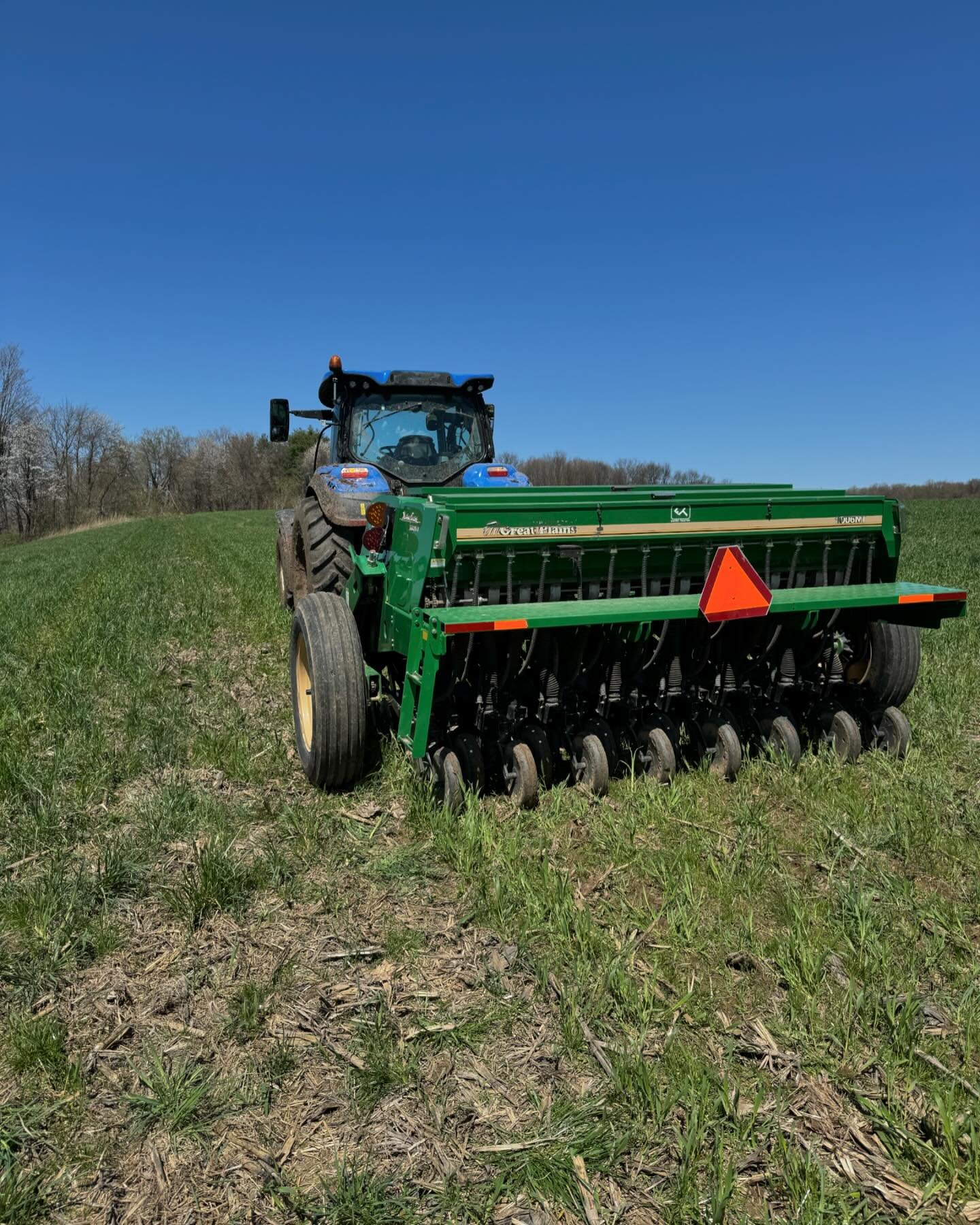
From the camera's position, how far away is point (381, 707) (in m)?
5.53

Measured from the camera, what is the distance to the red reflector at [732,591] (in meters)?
4.02

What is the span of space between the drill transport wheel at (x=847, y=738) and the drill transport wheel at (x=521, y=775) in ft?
5.80

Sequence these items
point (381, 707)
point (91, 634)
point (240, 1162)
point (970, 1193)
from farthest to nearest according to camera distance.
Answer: point (91, 634) < point (381, 707) < point (240, 1162) < point (970, 1193)

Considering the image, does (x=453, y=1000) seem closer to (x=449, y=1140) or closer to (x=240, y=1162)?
(x=449, y=1140)

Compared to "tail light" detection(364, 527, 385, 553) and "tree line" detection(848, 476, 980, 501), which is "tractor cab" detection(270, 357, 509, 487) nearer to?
"tail light" detection(364, 527, 385, 553)

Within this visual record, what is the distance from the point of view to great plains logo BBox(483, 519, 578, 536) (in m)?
3.90

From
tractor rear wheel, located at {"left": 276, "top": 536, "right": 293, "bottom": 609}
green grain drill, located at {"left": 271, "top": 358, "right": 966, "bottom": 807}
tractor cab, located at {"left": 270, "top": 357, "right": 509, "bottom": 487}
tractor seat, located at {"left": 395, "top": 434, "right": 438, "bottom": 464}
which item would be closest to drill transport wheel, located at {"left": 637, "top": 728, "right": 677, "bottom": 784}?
green grain drill, located at {"left": 271, "top": 358, "right": 966, "bottom": 807}

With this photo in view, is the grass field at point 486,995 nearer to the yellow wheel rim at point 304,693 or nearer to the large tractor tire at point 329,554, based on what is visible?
the yellow wheel rim at point 304,693

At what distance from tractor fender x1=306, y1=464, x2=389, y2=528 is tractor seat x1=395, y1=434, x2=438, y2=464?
2.00ft

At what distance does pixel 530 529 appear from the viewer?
3957 millimetres

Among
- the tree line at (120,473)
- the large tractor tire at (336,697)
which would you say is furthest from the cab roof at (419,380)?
the tree line at (120,473)

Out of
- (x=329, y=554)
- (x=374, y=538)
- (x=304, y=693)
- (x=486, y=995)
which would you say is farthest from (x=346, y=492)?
(x=486, y=995)

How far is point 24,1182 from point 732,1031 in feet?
6.26

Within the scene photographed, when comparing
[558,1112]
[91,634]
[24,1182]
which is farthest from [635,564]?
[91,634]
